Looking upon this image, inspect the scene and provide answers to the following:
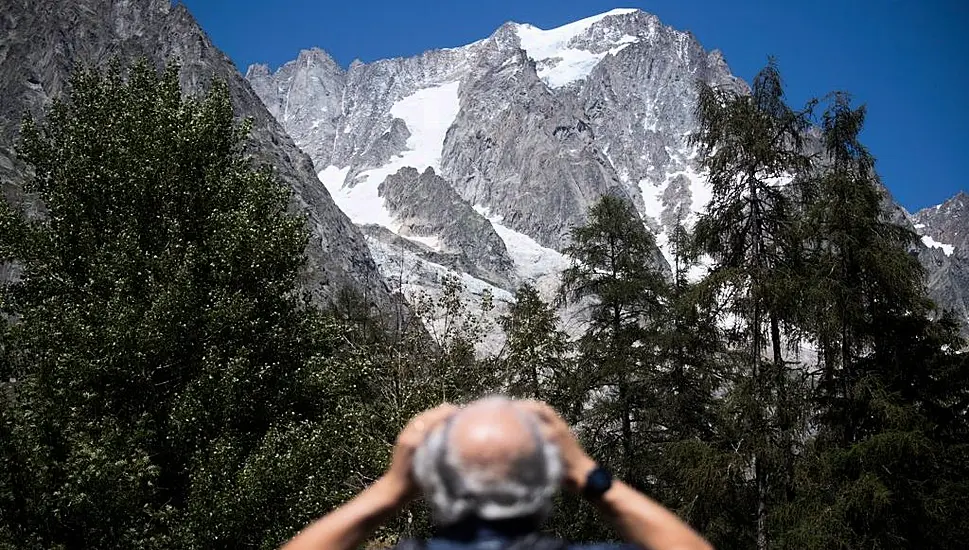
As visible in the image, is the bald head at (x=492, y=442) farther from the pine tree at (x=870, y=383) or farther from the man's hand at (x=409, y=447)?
the pine tree at (x=870, y=383)

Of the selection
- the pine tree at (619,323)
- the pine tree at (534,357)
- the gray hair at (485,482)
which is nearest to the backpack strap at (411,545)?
the gray hair at (485,482)

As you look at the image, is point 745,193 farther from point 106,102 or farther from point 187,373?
point 106,102

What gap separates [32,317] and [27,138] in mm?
4084

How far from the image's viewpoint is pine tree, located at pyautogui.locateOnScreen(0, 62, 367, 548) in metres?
13.0

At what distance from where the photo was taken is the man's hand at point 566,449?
5.67 feet

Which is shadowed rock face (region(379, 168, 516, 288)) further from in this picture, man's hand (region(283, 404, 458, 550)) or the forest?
man's hand (region(283, 404, 458, 550))

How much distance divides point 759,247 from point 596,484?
13740 millimetres

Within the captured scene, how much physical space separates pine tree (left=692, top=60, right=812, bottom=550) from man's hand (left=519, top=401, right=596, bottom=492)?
1257 cm

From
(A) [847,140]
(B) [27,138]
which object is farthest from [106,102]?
(A) [847,140]

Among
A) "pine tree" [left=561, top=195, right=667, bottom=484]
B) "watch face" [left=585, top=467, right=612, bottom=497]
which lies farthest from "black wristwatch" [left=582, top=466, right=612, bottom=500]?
"pine tree" [left=561, top=195, right=667, bottom=484]

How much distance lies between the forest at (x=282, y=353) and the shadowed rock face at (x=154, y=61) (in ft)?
153

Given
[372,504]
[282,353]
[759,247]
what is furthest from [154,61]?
[372,504]

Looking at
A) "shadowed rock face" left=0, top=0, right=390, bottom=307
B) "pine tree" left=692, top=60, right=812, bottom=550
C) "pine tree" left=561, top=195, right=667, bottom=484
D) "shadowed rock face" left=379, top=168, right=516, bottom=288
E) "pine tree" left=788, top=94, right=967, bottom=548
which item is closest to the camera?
"pine tree" left=788, top=94, right=967, bottom=548

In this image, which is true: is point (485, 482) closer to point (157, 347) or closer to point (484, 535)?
point (484, 535)
